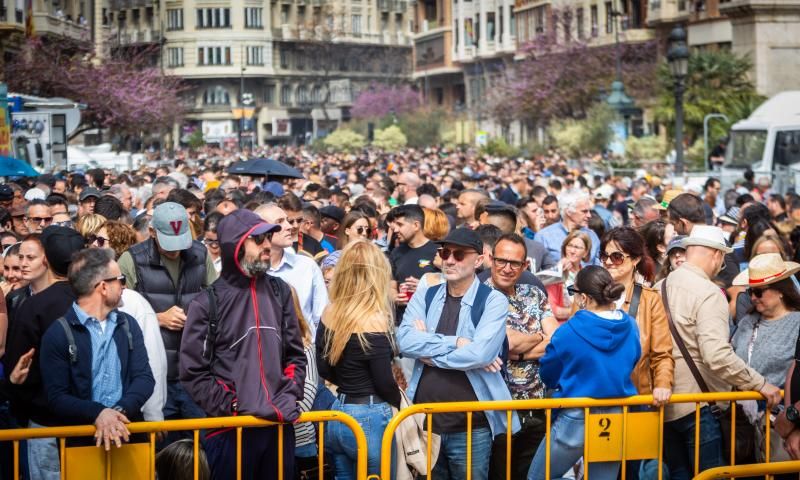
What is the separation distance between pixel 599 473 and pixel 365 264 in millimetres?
1674

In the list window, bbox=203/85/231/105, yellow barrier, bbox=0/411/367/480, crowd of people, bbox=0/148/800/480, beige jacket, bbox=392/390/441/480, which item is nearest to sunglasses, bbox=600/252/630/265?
crowd of people, bbox=0/148/800/480

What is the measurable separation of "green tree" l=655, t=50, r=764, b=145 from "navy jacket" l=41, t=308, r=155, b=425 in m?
33.0

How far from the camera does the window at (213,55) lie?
104m

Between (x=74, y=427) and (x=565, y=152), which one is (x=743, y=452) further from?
(x=565, y=152)

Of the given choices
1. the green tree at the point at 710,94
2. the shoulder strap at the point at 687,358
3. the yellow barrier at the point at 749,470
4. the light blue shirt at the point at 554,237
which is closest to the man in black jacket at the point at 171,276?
the shoulder strap at the point at 687,358

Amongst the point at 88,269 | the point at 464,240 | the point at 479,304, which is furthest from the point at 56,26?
the point at 479,304

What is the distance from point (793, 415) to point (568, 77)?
166ft

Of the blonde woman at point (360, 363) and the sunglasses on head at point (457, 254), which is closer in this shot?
the blonde woman at point (360, 363)

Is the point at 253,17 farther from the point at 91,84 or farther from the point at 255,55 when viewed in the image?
the point at 91,84

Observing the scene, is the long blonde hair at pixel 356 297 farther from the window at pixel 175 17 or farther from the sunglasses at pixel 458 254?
the window at pixel 175 17

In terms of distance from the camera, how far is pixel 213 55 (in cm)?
10506

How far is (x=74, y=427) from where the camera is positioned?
6.00 meters

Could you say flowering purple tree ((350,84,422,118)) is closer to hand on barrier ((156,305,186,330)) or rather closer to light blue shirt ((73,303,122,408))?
hand on barrier ((156,305,186,330))

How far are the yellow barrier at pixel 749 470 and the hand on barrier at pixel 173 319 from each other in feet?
11.1
